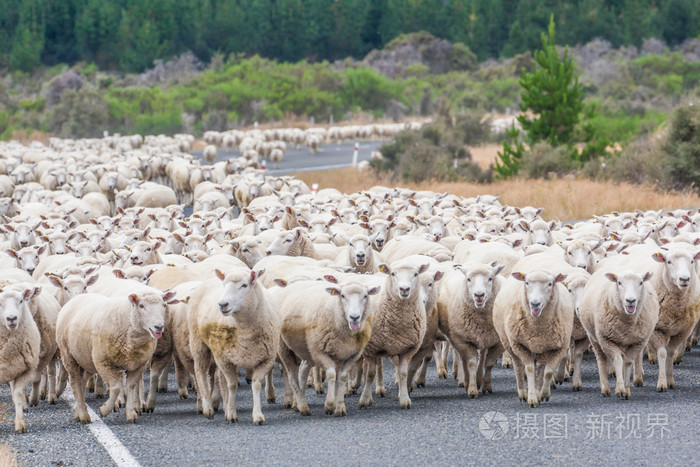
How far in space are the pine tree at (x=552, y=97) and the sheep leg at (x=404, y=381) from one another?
20708 millimetres

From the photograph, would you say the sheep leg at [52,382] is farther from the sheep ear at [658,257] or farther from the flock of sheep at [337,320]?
the sheep ear at [658,257]

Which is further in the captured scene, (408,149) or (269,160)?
(269,160)

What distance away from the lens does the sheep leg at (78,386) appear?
9.55 meters

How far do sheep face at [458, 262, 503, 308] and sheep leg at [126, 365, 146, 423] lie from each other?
3.28m

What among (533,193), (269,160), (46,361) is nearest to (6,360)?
(46,361)

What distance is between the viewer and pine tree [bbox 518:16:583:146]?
3005 cm

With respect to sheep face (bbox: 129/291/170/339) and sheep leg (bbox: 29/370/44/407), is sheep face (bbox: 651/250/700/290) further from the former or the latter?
sheep leg (bbox: 29/370/44/407)

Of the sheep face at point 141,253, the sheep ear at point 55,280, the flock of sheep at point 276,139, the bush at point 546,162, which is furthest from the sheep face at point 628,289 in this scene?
the flock of sheep at point 276,139

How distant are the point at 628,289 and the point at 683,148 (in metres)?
18.5

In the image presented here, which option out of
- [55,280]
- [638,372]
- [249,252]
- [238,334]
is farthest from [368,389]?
[249,252]

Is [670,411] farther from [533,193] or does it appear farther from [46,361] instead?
[533,193]

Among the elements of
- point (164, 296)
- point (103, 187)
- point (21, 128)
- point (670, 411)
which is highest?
point (164, 296)

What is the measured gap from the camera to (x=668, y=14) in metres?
98.8

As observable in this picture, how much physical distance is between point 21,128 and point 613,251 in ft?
180
